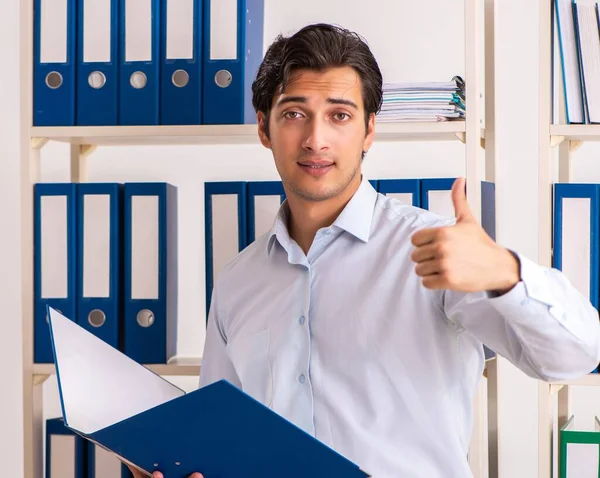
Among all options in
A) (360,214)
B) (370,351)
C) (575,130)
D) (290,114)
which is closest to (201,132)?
(290,114)

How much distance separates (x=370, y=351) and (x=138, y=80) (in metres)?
0.84

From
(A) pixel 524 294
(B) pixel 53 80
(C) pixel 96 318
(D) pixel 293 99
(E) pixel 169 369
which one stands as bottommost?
(E) pixel 169 369

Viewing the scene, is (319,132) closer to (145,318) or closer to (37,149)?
(145,318)

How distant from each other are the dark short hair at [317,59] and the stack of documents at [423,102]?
0.42 ft

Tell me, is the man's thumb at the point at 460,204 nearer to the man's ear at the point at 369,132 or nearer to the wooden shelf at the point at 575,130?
the man's ear at the point at 369,132

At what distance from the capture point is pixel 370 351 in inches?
55.7

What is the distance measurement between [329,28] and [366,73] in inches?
4.3

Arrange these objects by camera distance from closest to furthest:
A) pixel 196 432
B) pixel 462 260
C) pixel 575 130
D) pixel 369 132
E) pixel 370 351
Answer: pixel 462 260 → pixel 196 432 → pixel 370 351 → pixel 369 132 → pixel 575 130

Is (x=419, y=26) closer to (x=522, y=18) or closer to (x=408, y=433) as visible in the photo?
(x=522, y=18)

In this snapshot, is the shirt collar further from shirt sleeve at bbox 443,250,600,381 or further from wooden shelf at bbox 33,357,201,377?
wooden shelf at bbox 33,357,201,377

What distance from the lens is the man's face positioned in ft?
4.85

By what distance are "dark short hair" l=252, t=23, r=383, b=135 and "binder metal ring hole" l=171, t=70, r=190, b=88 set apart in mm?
274

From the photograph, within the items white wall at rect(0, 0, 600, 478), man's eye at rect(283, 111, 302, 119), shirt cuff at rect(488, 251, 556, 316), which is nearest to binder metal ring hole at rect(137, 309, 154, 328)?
man's eye at rect(283, 111, 302, 119)

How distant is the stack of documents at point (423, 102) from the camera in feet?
5.57
